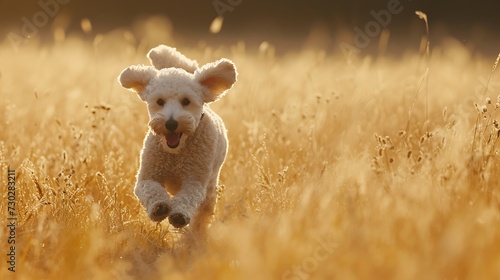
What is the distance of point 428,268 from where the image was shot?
3227 millimetres

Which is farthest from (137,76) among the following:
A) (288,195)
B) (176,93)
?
(288,195)

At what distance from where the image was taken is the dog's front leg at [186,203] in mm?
4582

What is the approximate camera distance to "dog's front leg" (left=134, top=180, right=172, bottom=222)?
458 cm

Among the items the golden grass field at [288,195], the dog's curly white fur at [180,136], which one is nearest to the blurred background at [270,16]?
the golden grass field at [288,195]

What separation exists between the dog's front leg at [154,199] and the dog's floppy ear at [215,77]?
70 centimetres

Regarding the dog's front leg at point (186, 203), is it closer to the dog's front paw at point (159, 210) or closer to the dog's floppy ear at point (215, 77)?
the dog's front paw at point (159, 210)

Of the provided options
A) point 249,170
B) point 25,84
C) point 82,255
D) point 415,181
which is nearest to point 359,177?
point 415,181

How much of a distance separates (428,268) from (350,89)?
4748 millimetres

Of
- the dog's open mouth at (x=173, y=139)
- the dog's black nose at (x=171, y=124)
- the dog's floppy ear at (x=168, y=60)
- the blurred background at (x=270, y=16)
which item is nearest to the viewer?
the dog's black nose at (x=171, y=124)

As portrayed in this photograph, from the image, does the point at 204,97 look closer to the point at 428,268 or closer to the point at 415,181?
the point at 415,181

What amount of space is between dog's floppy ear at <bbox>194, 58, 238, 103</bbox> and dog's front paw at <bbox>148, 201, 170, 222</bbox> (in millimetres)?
913

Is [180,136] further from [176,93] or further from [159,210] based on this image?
[159,210]

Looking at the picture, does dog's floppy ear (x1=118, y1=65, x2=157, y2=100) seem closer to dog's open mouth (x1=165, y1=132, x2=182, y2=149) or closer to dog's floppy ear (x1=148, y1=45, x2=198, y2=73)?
dog's open mouth (x1=165, y1=132, x2=182, y2=149)

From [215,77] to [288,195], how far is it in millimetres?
920
